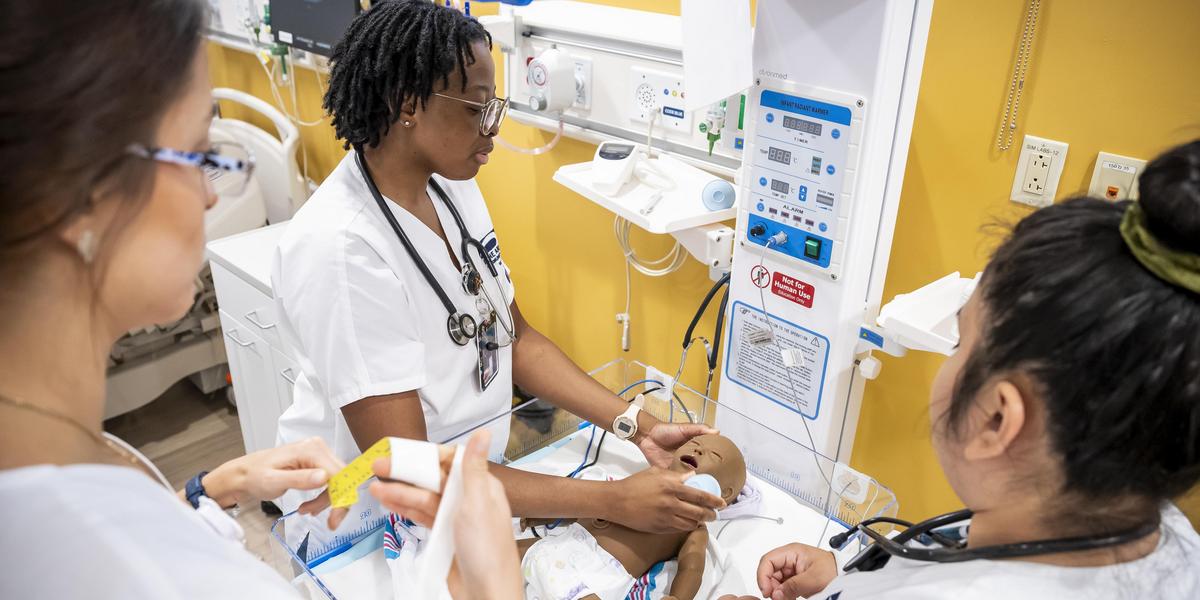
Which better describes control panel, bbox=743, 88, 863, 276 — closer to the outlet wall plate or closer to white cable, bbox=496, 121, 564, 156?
the outlet wall plate

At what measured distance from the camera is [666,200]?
71.0 inches

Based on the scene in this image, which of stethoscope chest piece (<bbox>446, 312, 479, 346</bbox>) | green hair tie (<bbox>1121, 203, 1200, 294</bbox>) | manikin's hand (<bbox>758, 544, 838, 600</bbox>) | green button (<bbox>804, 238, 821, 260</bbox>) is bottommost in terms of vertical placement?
manikin's hand (<bbox>758, 544, 838, 600</bbox>)

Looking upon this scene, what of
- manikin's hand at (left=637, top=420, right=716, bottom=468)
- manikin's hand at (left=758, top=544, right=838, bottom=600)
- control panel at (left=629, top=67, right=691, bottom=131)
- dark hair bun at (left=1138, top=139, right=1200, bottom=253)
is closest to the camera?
dark hair bun at (left=1138, top=139, right=1200, bottom=253)

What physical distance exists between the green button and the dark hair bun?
0.76 meters

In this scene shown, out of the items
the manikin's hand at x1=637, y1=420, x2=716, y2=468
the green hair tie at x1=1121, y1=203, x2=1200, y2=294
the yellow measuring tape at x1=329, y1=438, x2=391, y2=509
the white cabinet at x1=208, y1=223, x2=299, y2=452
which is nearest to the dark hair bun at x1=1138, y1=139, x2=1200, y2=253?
the green hair tie at x1=1121, y1=203, x2=1200, y2=294

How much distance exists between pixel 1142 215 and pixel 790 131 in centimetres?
78

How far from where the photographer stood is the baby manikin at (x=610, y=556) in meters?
1.32

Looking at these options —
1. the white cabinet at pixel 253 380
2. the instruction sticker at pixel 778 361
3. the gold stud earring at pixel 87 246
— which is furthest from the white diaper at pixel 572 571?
the white cabinet at pixel 253 380

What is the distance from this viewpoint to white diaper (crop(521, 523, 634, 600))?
1307 mm

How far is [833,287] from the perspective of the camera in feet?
4.84

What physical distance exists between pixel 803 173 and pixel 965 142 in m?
0.38

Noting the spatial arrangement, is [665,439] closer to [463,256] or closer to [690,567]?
[690,567]

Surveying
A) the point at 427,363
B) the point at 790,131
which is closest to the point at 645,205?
the point at 790,131

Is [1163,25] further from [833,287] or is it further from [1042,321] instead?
[1042,321]
